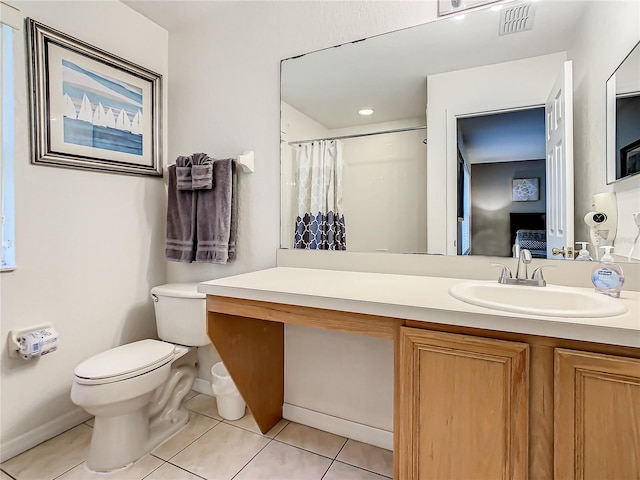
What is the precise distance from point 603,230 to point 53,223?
242 centimetres

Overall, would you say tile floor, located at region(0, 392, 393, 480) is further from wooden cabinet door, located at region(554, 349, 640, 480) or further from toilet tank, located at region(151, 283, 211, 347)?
wooden cabinet door, located at region(554, 349, 640, 480)

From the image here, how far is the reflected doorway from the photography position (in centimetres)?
132

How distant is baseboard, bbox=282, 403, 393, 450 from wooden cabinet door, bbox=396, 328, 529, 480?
2.05ft

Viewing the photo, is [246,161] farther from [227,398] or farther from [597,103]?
[597,103]

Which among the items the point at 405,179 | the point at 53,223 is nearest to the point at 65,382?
the point at 53,223

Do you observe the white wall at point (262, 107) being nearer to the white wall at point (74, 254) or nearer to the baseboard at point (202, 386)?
the baseboard at point (202, 386)

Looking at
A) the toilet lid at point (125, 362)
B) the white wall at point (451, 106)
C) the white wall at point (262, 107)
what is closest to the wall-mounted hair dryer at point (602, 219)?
the white wall at point (451, 106)

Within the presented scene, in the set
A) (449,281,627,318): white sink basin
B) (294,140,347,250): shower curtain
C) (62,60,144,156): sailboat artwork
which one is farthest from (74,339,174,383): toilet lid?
(449,281,627,318): white sink basin

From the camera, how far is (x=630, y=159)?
3.68 ft

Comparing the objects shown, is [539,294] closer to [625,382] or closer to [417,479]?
[625,382]

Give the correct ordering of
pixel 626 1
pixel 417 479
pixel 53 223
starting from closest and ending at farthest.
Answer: pixel 417 479 → pixel 626 1 → pixel 53 223

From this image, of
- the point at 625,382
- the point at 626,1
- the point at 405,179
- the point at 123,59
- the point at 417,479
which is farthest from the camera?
the point at 123,59

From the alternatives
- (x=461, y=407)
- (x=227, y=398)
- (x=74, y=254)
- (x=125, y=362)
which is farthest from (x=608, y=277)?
(x=74, y=254)

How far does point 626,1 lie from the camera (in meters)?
1.13
